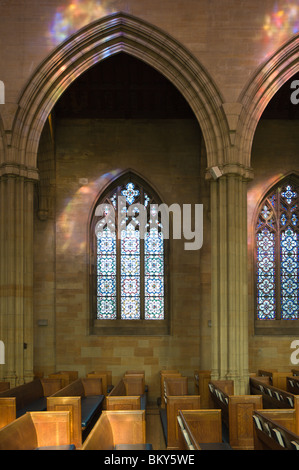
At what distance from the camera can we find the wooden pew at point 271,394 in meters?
9.12

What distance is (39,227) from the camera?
16531mm

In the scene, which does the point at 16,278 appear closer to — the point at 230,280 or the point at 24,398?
the point at 24,398

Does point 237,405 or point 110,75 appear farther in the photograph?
point 110,75

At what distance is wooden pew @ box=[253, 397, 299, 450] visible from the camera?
583 centimetres

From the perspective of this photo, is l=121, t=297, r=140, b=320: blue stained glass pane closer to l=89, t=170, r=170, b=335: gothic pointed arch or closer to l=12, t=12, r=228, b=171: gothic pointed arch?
l=89, t=170, r=170, b=335: gothic pointed arch

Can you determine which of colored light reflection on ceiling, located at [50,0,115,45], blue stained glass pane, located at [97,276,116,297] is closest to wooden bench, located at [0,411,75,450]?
colored light reflection on ceiling, located at [50,0,115,45]

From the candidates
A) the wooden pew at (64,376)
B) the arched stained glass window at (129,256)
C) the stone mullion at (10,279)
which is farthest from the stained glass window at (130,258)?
the stone mullion at (10,279)

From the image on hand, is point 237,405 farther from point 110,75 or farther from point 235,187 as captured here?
point 110,75

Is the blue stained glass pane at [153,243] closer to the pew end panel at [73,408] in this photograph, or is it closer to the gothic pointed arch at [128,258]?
the gothic pointed arch at [128,258]

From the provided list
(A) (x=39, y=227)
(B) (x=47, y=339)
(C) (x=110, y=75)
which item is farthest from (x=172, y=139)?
(B) (x=47, y=339)

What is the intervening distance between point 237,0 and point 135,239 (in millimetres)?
7374

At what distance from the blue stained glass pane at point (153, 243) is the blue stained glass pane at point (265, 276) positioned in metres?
2.99

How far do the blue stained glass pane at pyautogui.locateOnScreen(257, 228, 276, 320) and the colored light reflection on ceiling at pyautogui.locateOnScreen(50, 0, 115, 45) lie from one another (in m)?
7.99
